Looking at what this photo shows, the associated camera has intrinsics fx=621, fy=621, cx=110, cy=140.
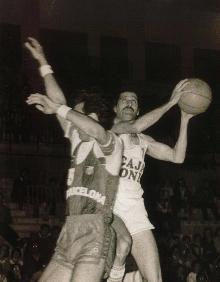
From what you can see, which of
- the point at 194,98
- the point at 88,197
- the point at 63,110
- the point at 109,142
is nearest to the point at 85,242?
the point at 88,197

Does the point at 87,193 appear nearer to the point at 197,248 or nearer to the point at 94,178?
the point at 94,178

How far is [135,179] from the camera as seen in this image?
5773mm

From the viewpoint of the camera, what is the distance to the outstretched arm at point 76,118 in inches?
181

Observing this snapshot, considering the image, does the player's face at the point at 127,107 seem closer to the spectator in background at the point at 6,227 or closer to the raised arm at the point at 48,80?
the raised arm at the point at 48,80

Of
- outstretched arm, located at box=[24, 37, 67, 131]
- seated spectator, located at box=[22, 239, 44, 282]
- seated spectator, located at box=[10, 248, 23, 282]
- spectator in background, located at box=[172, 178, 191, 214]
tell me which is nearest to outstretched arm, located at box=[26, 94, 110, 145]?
outstretched arm, located at box=[24, 37, 67, 131]

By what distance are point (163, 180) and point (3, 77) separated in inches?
234

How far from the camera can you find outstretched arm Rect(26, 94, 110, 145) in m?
4.60

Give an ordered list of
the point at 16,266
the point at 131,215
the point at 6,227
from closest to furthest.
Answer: the point at 131,215, the point at 16,266, the point at 6,227

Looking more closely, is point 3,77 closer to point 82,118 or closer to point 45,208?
point 45,208

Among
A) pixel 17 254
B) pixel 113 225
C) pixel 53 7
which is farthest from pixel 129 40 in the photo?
pixel 113 225

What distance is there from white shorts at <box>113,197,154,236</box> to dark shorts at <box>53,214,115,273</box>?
82cm

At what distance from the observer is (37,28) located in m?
21.3

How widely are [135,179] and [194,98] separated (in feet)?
3.28

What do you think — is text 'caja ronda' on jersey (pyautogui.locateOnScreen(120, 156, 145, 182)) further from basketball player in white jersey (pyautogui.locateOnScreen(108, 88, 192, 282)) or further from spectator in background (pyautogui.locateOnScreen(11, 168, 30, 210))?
spectator in background (pyautogui.locateOnScreen(11, 168, 30, 210))
